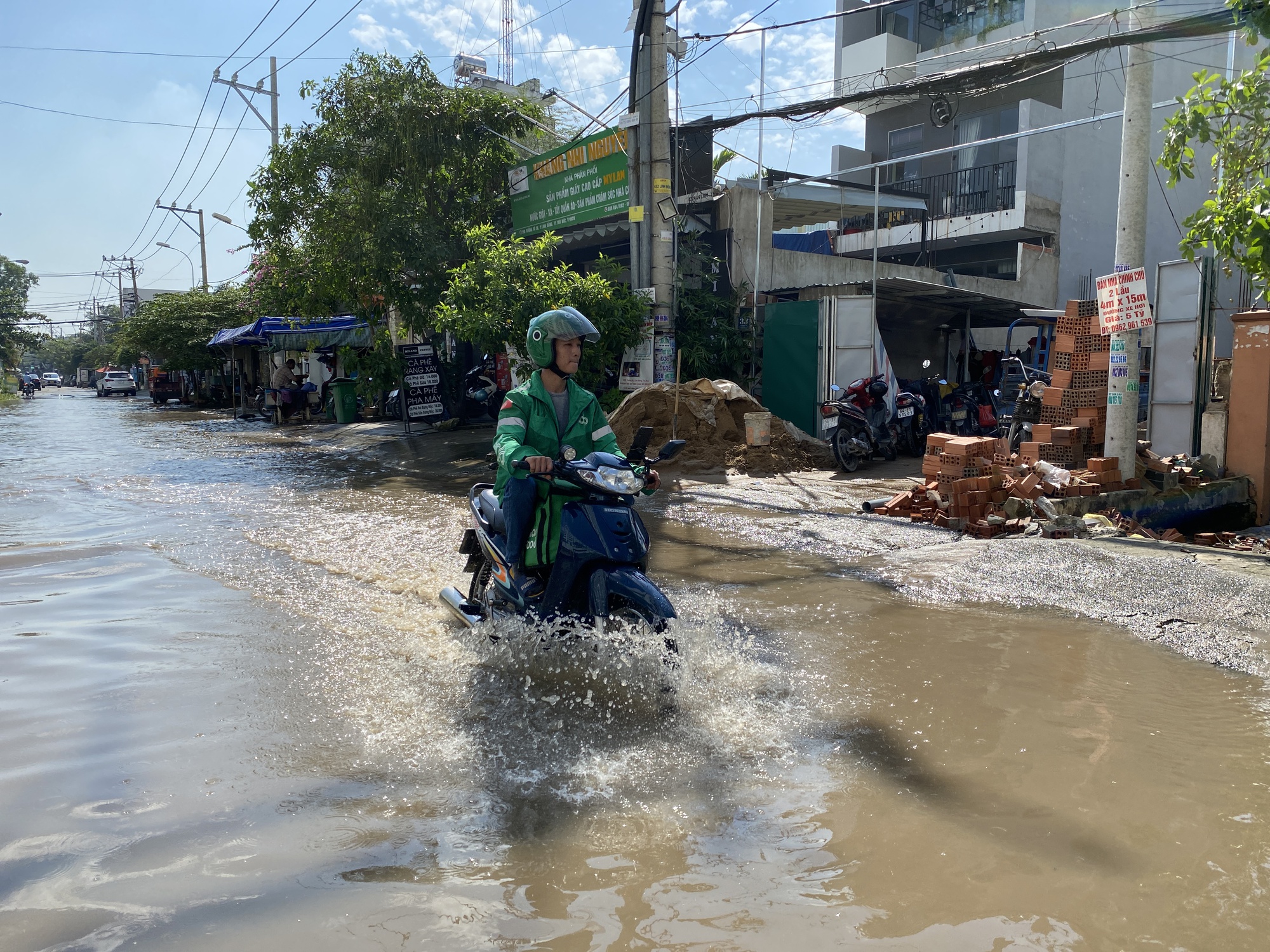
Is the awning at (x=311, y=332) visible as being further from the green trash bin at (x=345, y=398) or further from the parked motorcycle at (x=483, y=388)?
the parked motorcycle at (x=483, y=388)

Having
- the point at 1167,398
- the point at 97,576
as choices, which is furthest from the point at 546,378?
the point at 1167,398

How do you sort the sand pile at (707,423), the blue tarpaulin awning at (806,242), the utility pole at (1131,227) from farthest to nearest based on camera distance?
the blue tarpaulin awning at (806,242) < the sand pile at (707,423) < the utility pole at (1131,227)

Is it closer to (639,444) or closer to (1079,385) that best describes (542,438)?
(639,444)

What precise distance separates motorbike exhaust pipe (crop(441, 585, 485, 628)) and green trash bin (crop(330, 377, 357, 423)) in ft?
54.4

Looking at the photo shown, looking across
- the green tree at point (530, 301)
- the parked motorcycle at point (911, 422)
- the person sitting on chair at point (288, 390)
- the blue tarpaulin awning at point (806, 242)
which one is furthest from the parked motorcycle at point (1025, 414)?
the person sitting on chair at point (288, 390)

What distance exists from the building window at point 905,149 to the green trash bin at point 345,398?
14753 millimetres

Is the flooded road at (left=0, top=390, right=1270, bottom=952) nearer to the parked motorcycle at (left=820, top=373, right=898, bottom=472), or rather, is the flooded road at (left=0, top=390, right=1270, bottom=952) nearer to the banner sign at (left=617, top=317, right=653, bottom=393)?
the parked motorcycle at (left=820, top=373, right=898, bottom=472)

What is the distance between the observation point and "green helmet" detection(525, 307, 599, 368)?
4.17 metres

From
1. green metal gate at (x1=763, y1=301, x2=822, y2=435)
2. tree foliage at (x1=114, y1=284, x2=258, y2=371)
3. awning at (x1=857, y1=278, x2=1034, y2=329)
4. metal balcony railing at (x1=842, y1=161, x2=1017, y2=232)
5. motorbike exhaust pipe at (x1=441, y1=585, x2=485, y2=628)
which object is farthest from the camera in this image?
tree foliage at (x1=114, y1=284, x2=258, y2=371)

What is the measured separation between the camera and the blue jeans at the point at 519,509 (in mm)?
4180

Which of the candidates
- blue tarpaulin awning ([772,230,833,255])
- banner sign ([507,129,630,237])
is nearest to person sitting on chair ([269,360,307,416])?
banner sign ([507,129,630,237])

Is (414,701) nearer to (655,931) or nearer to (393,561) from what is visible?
(655,931)

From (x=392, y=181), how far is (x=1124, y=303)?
1333 centimetres

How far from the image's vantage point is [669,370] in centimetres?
1258
